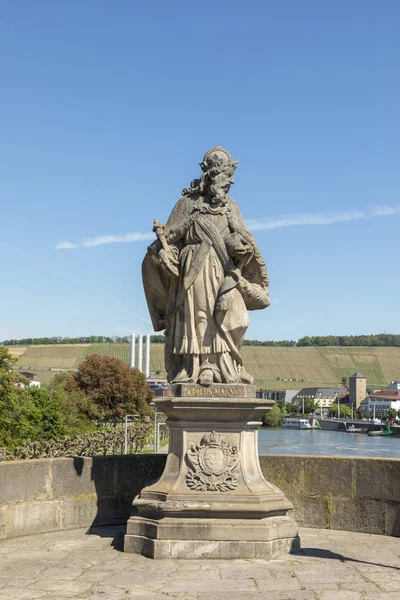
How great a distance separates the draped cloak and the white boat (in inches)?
5155

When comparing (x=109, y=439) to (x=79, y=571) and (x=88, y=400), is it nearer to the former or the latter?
(x=88, y=400)

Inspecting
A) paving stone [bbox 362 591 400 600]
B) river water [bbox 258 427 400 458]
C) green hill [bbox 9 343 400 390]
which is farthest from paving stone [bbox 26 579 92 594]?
green hill [bbox 9 343 400 390]

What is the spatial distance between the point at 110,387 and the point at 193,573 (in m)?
60.6

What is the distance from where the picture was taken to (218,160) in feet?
25.4

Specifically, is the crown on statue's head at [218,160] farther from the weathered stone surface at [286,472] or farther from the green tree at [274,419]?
the green tree at [274,419]

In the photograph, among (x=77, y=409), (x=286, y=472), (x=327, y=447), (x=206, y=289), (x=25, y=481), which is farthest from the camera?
(x=327, y=447)

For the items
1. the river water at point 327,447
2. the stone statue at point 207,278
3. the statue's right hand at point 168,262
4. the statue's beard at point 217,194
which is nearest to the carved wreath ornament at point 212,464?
the stone statue at point 207,278

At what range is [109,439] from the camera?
36844 millimetres

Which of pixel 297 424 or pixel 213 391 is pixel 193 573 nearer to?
pixel 213 391

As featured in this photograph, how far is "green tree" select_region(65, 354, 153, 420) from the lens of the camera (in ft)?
217

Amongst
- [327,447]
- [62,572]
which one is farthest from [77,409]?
[62,572]

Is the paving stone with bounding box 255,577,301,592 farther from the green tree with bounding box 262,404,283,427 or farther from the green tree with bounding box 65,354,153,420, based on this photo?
the green tree with bounding box 262,404,283,427

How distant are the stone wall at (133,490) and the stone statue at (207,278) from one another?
4.55 feet

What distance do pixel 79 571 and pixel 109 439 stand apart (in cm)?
3098
